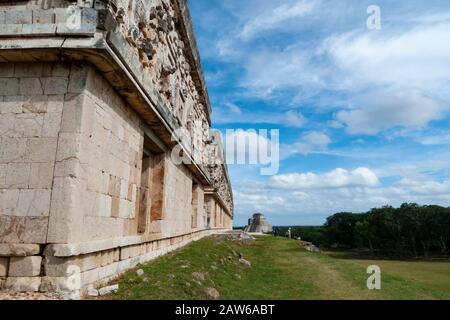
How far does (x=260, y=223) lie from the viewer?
48.2m

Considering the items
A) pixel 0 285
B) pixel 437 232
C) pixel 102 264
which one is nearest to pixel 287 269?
pixel 102 264

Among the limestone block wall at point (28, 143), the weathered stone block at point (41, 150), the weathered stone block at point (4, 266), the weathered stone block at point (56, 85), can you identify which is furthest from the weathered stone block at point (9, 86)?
the weathered stone block at point (4, 266)

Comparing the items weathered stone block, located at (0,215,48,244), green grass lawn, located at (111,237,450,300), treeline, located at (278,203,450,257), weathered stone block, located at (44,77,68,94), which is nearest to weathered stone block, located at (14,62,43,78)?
weathered stone block, located at (44,77,68,94)

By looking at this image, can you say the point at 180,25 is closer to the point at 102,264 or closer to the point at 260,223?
the point at 102,264

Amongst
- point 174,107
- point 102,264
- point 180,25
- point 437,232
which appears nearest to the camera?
point 102,264

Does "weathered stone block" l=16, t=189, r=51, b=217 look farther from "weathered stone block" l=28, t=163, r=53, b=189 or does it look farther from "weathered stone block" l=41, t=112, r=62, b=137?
"weathered stone block" l=41, t=112, r=62, b=137

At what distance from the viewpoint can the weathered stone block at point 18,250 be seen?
144 inches

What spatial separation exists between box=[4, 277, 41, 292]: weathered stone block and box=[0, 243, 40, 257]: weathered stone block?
255 mm

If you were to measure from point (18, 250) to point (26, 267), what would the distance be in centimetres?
21

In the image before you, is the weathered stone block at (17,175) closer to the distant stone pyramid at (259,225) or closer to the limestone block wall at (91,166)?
the limestone block wall at (91,166)

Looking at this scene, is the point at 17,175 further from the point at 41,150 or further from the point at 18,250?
the point at 18,250

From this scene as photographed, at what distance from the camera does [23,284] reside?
3584 millimetres

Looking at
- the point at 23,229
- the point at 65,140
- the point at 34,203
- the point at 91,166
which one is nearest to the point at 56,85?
the point at 65,140
